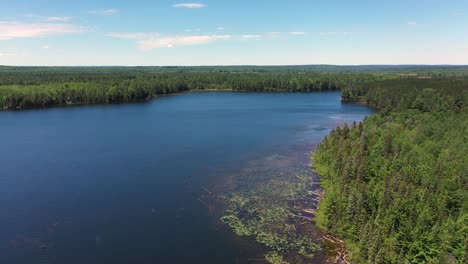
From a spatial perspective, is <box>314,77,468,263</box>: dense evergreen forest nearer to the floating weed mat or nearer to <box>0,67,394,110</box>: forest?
the floating weed mat

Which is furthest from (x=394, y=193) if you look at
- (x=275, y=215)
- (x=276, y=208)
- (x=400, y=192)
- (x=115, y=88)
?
(x=115, y=88)

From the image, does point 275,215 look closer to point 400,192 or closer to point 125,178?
point 400,192

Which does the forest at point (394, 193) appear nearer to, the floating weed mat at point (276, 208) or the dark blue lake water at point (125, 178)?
the floating weed mat at point (276, 208)

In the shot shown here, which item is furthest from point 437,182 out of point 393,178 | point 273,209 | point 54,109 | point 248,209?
point 54,109

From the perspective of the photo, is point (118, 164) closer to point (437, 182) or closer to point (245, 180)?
point (245, 180)

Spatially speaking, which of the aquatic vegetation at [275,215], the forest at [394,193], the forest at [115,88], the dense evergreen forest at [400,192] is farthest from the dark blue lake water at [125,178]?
the forest at [115,88]

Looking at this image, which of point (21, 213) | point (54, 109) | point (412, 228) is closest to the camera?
point (412, 228)
